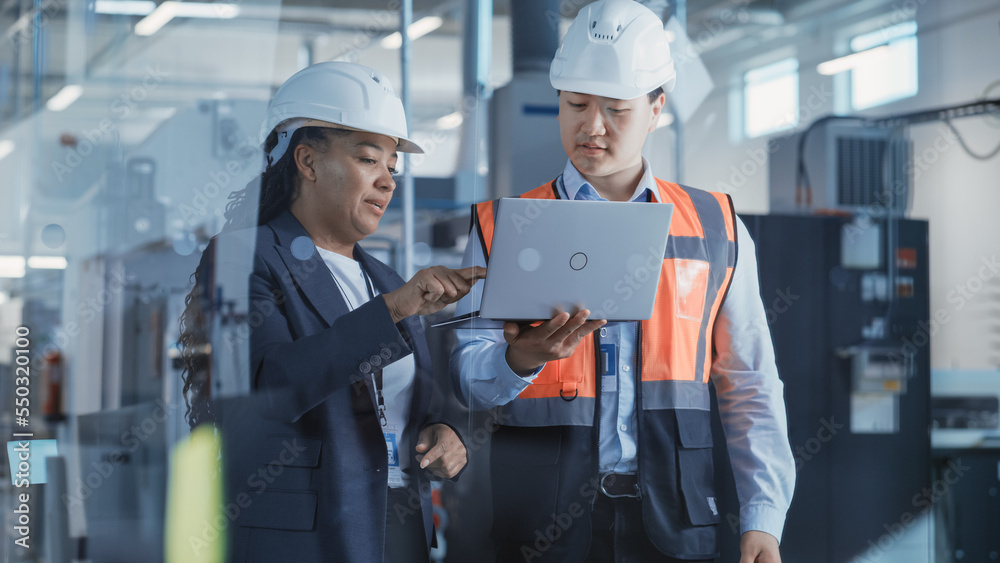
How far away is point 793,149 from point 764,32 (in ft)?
1.26

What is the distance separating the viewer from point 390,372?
1.76 meters

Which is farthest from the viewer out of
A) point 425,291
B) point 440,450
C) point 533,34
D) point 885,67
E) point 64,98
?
point 885,67

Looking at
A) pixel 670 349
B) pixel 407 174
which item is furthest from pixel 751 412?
pixel 407 174

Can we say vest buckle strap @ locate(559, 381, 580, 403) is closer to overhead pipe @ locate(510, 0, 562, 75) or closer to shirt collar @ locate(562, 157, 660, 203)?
shirt collar @ locate(562, 157, 660, 203)

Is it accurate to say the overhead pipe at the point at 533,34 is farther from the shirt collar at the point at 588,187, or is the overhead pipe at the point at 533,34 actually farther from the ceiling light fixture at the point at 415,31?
the shirt collar at the point at 588,187

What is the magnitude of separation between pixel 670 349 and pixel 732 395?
19 cm

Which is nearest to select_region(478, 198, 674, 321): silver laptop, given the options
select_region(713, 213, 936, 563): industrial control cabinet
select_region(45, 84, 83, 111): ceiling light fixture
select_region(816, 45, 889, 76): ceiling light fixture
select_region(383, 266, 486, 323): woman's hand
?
select_region(383, 266, 486, 323): woman's hand

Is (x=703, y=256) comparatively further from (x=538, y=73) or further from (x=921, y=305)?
(x=921, y=305)

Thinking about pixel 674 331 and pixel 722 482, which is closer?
pixel 674 331

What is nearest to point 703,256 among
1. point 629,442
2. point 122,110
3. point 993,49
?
point 629,442

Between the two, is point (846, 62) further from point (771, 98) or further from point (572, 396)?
point (572, 396)

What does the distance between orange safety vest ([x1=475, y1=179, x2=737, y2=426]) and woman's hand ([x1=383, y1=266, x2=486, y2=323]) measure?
0.72ft

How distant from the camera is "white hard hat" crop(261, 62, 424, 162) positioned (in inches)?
69.7

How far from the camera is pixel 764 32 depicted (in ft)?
8.47
